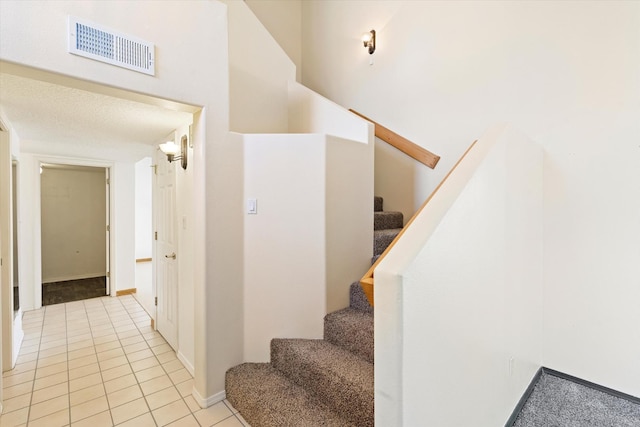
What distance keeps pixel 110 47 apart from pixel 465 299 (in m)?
2.15

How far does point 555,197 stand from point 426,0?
85.3 inches

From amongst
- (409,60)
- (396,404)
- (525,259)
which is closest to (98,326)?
(396,404)

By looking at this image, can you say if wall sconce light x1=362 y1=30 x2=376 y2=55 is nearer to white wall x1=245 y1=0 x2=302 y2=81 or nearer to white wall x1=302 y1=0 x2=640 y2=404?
white wall x1=302 y1=0 x2=640 y2=404

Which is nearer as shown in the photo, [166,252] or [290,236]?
[290,236]

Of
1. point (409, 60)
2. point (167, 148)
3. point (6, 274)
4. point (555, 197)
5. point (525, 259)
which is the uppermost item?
point (409, 60)

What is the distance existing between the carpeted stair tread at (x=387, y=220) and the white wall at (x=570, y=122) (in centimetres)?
54

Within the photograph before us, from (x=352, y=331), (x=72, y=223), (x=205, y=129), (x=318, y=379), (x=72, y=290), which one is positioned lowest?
(x=72, y=290)

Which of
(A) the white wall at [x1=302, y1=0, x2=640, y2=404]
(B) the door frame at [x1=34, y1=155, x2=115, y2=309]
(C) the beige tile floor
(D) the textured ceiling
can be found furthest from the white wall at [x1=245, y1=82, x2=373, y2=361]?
(B) the door frame at [x1=34, y1=155, x2=115, y2=309]

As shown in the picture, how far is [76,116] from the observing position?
2.37 metres

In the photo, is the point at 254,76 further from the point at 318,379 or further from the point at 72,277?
the point at 72,277

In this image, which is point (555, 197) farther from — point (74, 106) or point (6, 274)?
point (6, 274)

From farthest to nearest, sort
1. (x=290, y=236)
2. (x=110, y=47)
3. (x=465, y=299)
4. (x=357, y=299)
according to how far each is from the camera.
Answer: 1. (x=357, y=299)
2. (x=290, y=236)
3. (x=110, y=47)
4. (x=465, y=299)

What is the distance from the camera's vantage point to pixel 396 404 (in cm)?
86

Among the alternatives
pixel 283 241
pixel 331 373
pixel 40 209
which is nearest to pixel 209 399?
pixel 331 373
